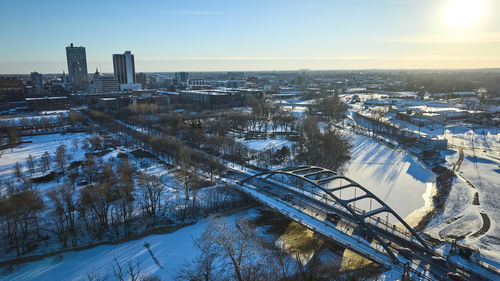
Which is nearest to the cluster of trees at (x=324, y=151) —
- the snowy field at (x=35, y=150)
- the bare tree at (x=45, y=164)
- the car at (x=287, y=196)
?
the car at (x=287, y=196)

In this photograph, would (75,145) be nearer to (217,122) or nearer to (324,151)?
(217,122)

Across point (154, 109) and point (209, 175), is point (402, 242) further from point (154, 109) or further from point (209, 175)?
point (154, 109)

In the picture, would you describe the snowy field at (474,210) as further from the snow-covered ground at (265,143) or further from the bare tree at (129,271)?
the snow-covered ground at (265,143)

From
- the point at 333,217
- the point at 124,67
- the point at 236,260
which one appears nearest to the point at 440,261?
the point at 333,217

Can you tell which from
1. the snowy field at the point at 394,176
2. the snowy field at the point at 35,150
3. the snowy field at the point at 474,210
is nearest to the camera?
the snowy field at the point at 474,210

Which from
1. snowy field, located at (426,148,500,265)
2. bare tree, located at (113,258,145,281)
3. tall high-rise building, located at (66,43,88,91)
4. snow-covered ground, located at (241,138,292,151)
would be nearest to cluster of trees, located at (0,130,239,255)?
bare tree, located at (113,258,145,281)

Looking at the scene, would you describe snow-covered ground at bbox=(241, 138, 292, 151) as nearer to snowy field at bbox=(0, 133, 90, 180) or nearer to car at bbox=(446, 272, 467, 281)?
snowy field at bbox=(0, 133, 90, 180)
